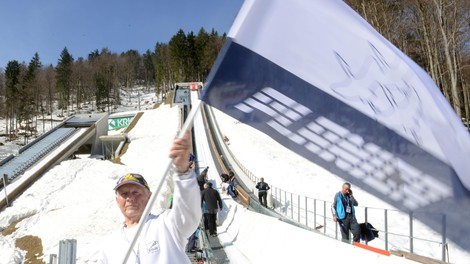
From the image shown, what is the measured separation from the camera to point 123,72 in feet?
339

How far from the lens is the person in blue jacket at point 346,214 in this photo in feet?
25.4

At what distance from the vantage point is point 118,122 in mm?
47625

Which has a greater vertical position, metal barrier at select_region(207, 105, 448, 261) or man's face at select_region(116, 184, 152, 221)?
man's face at select_region(116, 184, 152, 221)

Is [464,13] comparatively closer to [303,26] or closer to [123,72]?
[303,26]

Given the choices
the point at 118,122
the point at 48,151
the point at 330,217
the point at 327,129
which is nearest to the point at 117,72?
the point at 118,122

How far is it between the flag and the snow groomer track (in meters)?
24.3

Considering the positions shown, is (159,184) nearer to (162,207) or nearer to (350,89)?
(350,89)

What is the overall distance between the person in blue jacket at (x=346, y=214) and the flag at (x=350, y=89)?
13.8 feet

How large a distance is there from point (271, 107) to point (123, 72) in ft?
346

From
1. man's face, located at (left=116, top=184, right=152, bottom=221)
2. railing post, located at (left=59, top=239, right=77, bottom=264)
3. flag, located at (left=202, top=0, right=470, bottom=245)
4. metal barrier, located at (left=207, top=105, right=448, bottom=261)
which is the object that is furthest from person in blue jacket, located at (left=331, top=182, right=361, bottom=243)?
man's face, located at (left=116, top=184, right=152, bottom=221)

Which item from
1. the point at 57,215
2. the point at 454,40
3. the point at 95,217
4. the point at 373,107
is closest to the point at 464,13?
the point at 454,40

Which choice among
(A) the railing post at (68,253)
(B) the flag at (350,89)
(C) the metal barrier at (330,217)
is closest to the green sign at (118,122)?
(C) the metal barrier at (330,217)

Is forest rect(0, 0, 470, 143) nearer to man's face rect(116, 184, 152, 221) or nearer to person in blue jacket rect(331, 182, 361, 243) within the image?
person in blue jacket rect(331, 182, 361, 243)

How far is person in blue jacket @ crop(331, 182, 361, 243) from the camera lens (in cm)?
775
